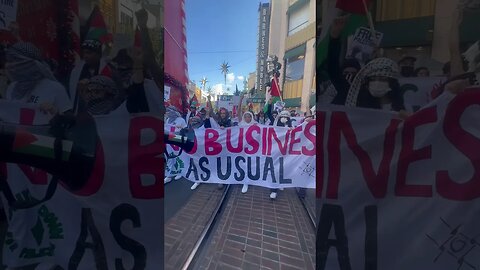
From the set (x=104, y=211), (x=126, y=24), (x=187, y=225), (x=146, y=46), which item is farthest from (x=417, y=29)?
(x=187, y=225)

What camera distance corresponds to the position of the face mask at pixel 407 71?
5.32 feet

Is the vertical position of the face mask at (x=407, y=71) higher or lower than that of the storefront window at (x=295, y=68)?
lower

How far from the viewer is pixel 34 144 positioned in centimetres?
180

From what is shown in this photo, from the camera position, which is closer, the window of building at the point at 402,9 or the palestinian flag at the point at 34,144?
the window of building at the point at 402,9

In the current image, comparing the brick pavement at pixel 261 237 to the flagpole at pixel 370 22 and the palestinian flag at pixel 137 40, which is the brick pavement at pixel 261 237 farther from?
the flagpole at pixel 370 22

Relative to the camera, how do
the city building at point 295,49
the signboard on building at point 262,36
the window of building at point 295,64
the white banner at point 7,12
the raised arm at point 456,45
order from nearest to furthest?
the raised arm at point 456,45
the white banner at point 7,12
the city building at point 295,49
the window of building at point 295,64
the signboard on building at point 262,36

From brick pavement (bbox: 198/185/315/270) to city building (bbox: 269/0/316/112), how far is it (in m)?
22.8

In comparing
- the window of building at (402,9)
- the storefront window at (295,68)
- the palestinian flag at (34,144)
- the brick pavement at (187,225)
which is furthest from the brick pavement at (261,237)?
the storefront window at (295,68)

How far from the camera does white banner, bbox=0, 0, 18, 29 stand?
1.72 metres

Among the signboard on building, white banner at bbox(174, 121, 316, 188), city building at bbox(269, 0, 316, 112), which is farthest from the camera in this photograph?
the signboard on building

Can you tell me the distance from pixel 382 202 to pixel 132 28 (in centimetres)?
179

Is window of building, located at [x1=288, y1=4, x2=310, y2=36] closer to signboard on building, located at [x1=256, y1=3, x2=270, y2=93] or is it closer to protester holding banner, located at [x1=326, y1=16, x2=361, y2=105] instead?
signboard on building, located at [x1=256, y1=3, x2=270, y2=93]

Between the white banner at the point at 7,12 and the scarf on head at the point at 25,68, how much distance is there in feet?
0.42

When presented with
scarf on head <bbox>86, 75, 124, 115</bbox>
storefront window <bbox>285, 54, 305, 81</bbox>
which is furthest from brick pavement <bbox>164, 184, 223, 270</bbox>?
storefront window <bbox>285, 54, 305, 81</bbox>
